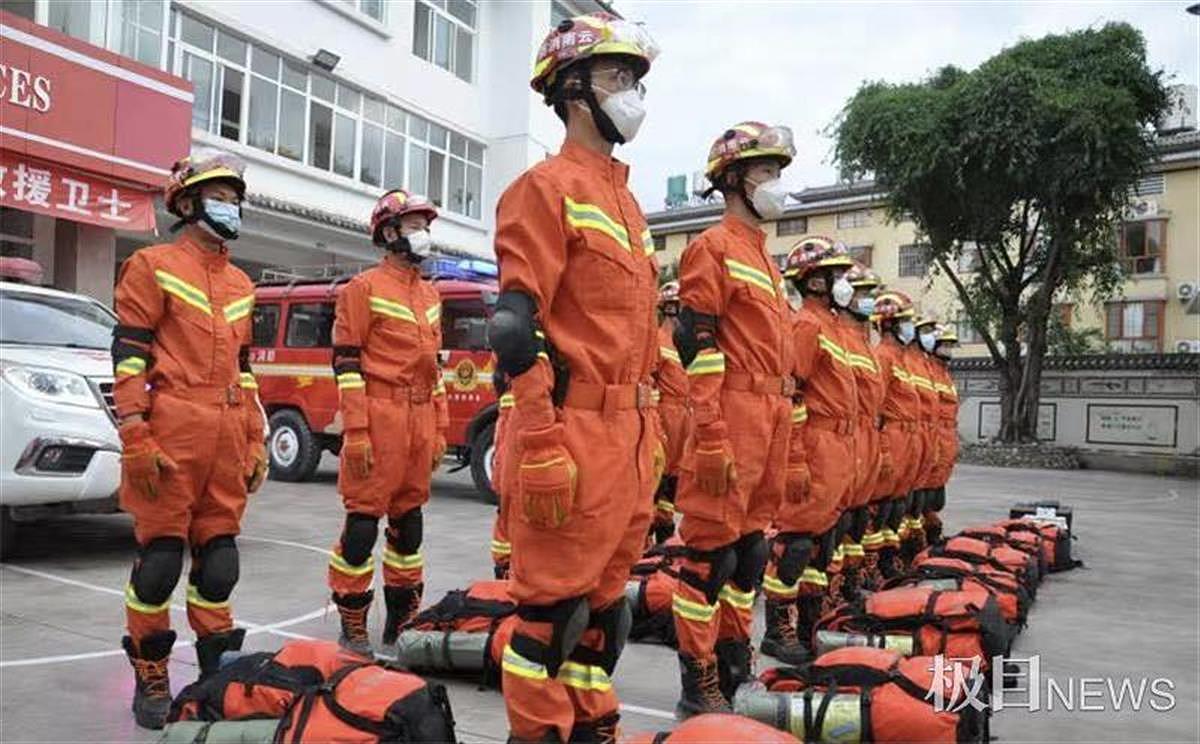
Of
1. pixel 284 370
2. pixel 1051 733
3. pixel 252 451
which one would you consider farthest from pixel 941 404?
pixel 284 370

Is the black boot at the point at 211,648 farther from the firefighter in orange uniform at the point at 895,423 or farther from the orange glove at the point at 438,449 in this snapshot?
the firefighter in orange uniform at the point at 895,423

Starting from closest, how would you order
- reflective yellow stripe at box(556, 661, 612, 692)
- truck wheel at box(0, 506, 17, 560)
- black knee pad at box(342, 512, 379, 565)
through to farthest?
reflective yellow stripe at box(556, 661, 612, 692)
black knee pad at box(342, 512, 379, 565)
truck wheel at box(0, 506, 17, 560)

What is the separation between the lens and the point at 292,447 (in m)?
13.0

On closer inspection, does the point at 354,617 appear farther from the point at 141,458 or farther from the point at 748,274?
the point at 748,274

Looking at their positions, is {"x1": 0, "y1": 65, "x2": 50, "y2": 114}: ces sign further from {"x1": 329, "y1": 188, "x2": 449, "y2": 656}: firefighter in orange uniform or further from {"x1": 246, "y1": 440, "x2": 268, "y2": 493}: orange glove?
{"x1": 246, "y1": 440, "x2": 268, "y2": 493}: orange glove

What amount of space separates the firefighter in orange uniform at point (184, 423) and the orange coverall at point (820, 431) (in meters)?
2.67

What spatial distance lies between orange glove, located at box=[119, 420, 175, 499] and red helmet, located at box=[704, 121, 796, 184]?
2584 mm

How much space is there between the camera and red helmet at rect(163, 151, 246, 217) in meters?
4.13

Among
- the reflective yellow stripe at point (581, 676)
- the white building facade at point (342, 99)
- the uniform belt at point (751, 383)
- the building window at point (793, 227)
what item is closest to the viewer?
the reflective yellow stripe at point (581, 676)

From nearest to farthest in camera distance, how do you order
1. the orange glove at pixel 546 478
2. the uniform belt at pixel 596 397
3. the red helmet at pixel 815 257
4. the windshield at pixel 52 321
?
the orange glove at pixel 546 478
the uniform belt at pixel 596 397
the red helmet at pixel 815 257
the windshield at pixel 52 321

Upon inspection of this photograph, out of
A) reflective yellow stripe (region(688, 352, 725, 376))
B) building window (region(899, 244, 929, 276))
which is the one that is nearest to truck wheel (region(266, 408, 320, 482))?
reflective yellow stripe (region(688, 352, 725, 376))

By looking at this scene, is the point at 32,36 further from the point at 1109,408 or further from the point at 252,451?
the point at 1109,408

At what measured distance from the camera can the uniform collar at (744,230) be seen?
14.3 feet

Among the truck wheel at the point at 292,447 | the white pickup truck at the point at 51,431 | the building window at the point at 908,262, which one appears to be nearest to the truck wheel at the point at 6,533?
the white pickup truck at the point at 51,431
